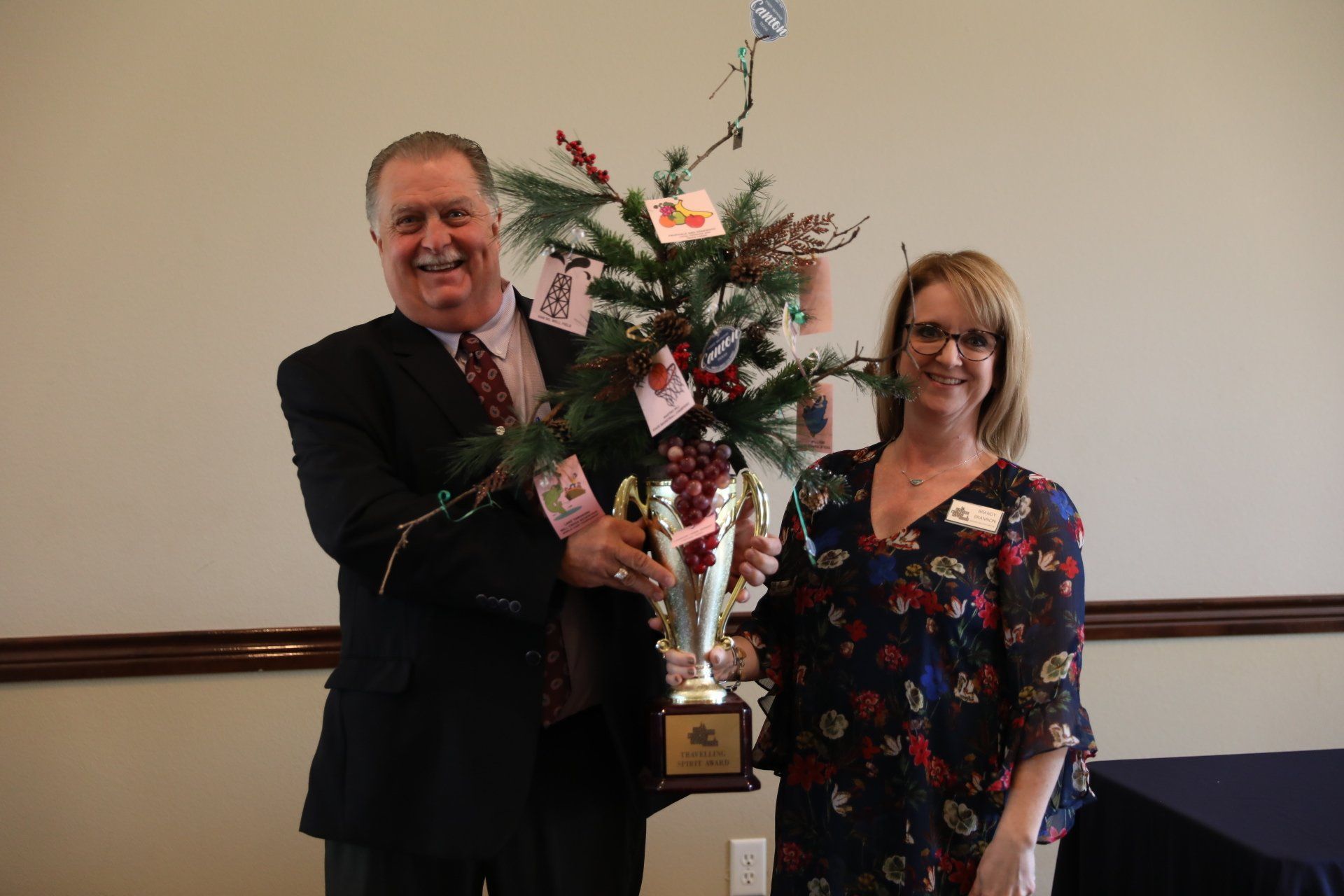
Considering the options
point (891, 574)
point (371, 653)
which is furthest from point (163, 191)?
point (891, 574)

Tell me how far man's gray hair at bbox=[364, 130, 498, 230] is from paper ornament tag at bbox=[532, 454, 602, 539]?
1.52 feet

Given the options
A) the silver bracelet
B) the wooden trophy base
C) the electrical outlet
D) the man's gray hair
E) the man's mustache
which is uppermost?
the man's gray hair

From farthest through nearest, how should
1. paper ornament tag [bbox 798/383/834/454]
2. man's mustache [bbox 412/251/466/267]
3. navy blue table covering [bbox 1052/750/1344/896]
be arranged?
navy blue table covering [bbox 1052/750/1344/896]
man's mustache [bbox 412/251/466/267]
paper ornament tag [bbox 798/383/834/454]

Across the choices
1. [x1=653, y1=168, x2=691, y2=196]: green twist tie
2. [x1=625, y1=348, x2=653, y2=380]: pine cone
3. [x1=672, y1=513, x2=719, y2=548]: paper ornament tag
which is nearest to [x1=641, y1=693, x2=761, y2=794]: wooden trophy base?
[x1=672, y1=513, x2=719, y2=548]: paper ornament tag

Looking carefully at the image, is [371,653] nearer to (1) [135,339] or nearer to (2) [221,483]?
(2) [221,483]

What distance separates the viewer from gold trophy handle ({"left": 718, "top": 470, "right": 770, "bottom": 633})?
1.47 meters

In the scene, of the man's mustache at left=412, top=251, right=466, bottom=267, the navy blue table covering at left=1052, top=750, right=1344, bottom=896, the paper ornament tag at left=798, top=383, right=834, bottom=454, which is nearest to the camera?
the paper ornament tag at left=798, top=383, right=834, bottom=454

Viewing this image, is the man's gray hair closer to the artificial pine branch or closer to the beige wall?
the artificial pine branch

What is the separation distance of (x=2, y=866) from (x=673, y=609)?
1913mm

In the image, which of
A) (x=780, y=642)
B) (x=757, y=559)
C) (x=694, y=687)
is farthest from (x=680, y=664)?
(x=780, y=642)

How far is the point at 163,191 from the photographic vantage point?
2.45 m

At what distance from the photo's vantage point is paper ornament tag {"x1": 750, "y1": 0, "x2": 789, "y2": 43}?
4.84ft

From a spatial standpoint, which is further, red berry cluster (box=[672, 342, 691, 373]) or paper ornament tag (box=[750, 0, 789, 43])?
paper ornament tag (box=[750, 0, 789, 43])

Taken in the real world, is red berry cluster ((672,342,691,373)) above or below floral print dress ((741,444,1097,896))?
Result: above
